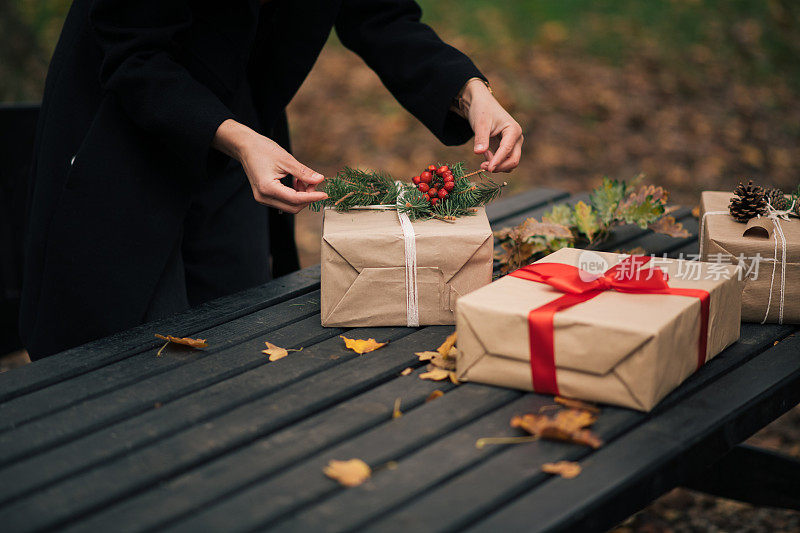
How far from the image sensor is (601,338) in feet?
3.94

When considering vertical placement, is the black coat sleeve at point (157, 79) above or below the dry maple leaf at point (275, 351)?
above

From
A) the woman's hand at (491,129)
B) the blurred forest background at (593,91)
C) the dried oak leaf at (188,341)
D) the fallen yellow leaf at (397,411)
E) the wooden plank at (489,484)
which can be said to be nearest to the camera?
the wooden plank at (489,484)

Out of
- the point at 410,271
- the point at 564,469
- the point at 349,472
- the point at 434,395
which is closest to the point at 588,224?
the point at 410,271

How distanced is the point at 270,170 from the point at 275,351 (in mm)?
349

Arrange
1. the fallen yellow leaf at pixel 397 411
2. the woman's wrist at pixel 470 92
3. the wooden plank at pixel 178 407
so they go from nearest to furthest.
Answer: the wooden plank at pixel 178 407 < the fallen yellow leaf at pixel 397 411 < the woman's wrist at pixel 470 92

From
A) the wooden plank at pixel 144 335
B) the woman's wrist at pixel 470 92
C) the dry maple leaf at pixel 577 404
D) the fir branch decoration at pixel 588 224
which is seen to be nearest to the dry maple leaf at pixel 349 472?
the dry maple leaf at pixel 577 404

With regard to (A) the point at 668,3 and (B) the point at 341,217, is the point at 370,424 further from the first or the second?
(A) the point at 668,3

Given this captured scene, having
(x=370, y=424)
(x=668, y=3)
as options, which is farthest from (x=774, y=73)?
(x=370, y=424)

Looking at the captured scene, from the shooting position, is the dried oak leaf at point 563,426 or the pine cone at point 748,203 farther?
the pine cone at point 748,203

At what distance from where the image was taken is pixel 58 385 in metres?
1.37

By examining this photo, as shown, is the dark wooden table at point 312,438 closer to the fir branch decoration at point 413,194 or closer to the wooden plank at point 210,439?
the wooden plank at point 210,439

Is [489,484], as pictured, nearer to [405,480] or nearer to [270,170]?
[405,480]

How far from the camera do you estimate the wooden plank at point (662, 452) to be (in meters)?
0.99

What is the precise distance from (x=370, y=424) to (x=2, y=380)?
695mm
